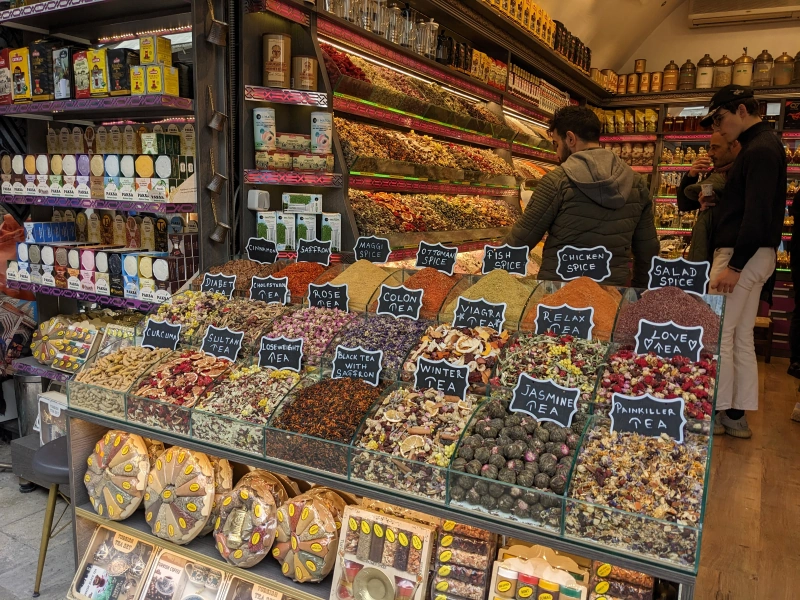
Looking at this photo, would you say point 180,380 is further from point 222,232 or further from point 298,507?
point 222,232

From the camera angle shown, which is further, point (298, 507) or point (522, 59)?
point (522, 59)

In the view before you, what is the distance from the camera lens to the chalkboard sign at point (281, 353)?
2.03 meters

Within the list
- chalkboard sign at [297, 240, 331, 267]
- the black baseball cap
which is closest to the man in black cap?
the black baseball cap

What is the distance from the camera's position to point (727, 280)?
329cm

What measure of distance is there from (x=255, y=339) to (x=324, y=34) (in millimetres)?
1951

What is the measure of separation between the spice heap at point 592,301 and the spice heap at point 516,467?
41 centimetres

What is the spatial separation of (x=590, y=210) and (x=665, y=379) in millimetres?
1378

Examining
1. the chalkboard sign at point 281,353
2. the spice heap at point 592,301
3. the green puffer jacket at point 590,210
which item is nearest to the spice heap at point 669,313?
the spice heap at point 592,301

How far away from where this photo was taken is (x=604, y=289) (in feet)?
7.02

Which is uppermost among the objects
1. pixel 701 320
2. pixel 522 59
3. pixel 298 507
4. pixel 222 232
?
pixel 522 59

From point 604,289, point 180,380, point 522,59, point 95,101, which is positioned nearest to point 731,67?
point 522,59

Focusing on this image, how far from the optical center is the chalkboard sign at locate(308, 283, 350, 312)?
231 centimetres

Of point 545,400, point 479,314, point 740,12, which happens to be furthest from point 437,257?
point 740,12

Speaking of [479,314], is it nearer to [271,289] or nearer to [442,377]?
[442,377]
